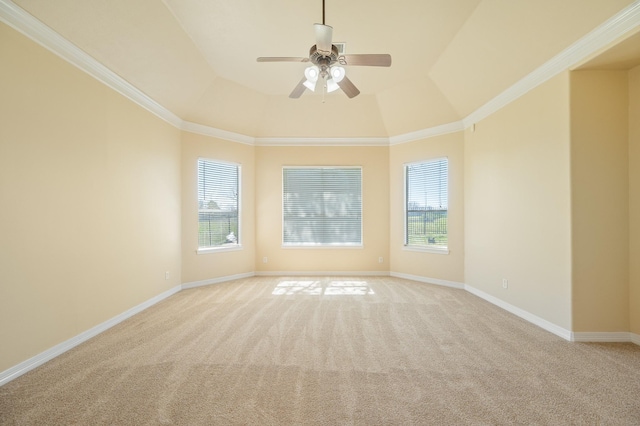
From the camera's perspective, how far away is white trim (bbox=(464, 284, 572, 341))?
3.06 metres

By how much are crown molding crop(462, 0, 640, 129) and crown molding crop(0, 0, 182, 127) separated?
5092mm

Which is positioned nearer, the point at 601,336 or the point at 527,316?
the point at 601,336

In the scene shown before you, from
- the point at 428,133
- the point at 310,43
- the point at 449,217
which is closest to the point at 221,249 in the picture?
the point at 310,43

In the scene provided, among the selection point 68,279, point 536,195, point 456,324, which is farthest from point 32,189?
point 536,195

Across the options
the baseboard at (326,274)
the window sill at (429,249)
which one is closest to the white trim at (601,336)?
the window sill at (429,249)

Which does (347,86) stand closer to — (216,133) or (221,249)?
(216,133)

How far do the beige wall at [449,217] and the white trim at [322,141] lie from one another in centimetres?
40

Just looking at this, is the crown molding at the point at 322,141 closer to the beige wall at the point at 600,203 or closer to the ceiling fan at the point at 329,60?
the ceiling fan at the point at 329,60

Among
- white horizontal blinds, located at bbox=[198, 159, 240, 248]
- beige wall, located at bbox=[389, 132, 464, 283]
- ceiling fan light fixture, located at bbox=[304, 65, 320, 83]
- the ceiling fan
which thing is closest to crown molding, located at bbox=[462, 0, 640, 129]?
beige wall, located at bbox=[389, 132, 464, 283]

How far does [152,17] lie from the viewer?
307cm

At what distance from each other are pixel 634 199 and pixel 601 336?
1.47 m

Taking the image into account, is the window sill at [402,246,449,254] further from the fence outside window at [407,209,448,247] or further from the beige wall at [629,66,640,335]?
the beige wall at [629,66,640,335]

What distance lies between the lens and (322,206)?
619 cm

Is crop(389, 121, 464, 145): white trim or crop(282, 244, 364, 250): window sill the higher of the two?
crop(389, 121, 464, 145): white trim
